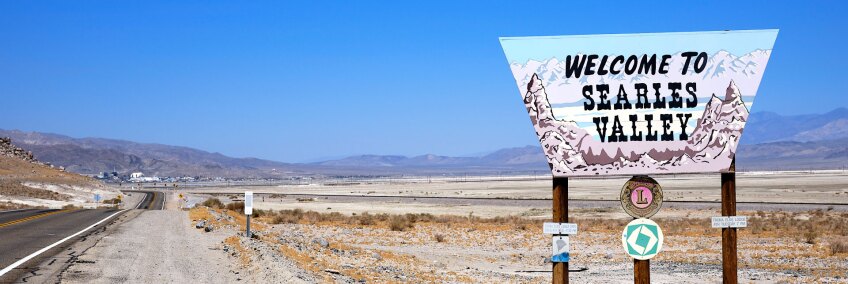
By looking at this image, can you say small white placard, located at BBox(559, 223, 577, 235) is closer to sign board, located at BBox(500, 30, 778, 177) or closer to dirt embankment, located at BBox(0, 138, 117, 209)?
sign board, located at BBox(500, 30, 778, 177)

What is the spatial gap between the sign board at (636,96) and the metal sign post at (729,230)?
254mm

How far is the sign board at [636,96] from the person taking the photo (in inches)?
332

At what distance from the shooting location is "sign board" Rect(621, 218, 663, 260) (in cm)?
846

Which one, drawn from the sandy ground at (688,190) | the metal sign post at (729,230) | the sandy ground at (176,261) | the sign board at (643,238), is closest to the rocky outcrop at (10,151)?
the sandy ground at (688,190)

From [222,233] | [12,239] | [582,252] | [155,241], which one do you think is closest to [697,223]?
[582,252]

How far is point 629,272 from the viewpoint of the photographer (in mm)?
20047

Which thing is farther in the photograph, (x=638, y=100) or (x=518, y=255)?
(x=518, y=255)

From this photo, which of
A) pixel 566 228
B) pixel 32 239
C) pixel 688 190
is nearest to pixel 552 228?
pixel 566 228

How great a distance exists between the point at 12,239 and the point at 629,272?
49.5 ft

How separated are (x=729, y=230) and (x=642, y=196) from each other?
112 centimetres

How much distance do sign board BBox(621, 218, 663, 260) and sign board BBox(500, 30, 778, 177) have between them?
1.74ft

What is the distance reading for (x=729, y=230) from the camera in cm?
884

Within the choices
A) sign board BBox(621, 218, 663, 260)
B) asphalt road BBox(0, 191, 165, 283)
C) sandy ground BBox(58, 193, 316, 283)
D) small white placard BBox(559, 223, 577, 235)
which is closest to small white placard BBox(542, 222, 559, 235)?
small white placard BBox(559, 223, 577, 235)

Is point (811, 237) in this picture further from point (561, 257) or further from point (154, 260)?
point (561, 257)
